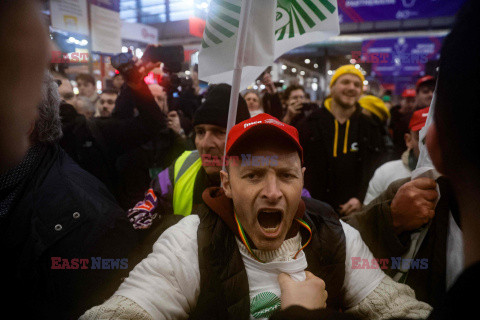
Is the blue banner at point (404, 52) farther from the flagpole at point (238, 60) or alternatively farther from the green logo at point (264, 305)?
the green logo at point (264, 305)

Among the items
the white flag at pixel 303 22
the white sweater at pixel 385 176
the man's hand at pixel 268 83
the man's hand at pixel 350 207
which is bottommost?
the man's hand at pixel 350 207

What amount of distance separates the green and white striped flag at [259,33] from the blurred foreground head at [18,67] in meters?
1.07

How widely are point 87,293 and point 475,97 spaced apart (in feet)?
4.25

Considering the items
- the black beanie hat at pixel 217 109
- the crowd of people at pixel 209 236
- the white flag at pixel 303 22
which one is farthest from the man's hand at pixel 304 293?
the white flag at pixel 303 22

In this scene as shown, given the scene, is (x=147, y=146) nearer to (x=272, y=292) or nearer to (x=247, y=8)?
(x=247, y=8)

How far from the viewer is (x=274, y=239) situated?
48.9 inches

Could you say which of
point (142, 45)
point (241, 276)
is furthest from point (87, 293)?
point (142, 45)

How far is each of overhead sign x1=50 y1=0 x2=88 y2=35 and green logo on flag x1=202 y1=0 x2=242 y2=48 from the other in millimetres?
808

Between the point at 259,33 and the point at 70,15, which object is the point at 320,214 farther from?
the point at 70,15

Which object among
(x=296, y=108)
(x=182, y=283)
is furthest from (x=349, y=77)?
(x=182, y=283)

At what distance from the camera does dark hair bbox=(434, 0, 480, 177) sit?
1.43ft

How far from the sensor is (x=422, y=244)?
132 centimetres

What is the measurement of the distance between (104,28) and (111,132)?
90 centimetres

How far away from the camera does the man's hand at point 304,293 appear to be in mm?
1040
